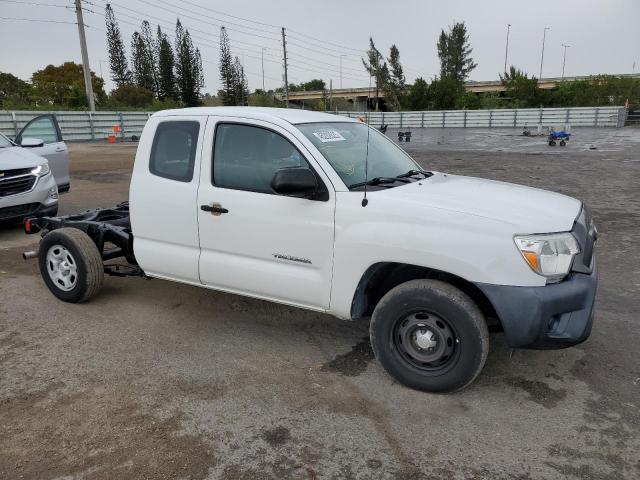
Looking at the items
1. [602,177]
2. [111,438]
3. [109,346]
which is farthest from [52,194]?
[602,177]

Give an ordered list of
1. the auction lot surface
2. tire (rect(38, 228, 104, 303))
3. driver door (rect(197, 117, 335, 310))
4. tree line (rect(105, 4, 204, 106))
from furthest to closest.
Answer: tree line (rect(105, 4, 204, 106)), tire (rect(38, 228, 104, 303)), driver door (rect(197, 117, 335, 310)), the auction lot surface

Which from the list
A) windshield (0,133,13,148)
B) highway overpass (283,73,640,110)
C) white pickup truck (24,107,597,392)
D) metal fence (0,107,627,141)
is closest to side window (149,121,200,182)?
white pickup truck (24,107,597,392)

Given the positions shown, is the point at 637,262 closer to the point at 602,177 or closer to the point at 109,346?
the point at 109,346

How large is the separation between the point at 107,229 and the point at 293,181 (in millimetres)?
2447

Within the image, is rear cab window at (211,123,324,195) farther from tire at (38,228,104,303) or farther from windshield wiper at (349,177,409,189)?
tire at (38,228,104,303)

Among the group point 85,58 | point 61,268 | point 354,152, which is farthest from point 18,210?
point 85,58

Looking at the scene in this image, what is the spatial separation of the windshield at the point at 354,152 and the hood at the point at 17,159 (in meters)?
5.54

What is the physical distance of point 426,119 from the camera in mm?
50219

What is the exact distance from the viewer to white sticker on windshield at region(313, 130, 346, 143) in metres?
3.94

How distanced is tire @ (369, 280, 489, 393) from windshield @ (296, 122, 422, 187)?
3.00 ft

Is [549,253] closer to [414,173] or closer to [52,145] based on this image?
[414,173]

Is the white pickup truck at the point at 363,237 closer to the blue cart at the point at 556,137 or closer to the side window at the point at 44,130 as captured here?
the side window at the point at 44,130

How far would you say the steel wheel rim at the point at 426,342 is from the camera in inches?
133

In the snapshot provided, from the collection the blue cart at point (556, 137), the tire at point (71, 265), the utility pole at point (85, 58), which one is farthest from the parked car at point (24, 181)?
the utility pole at point (85, 58)
